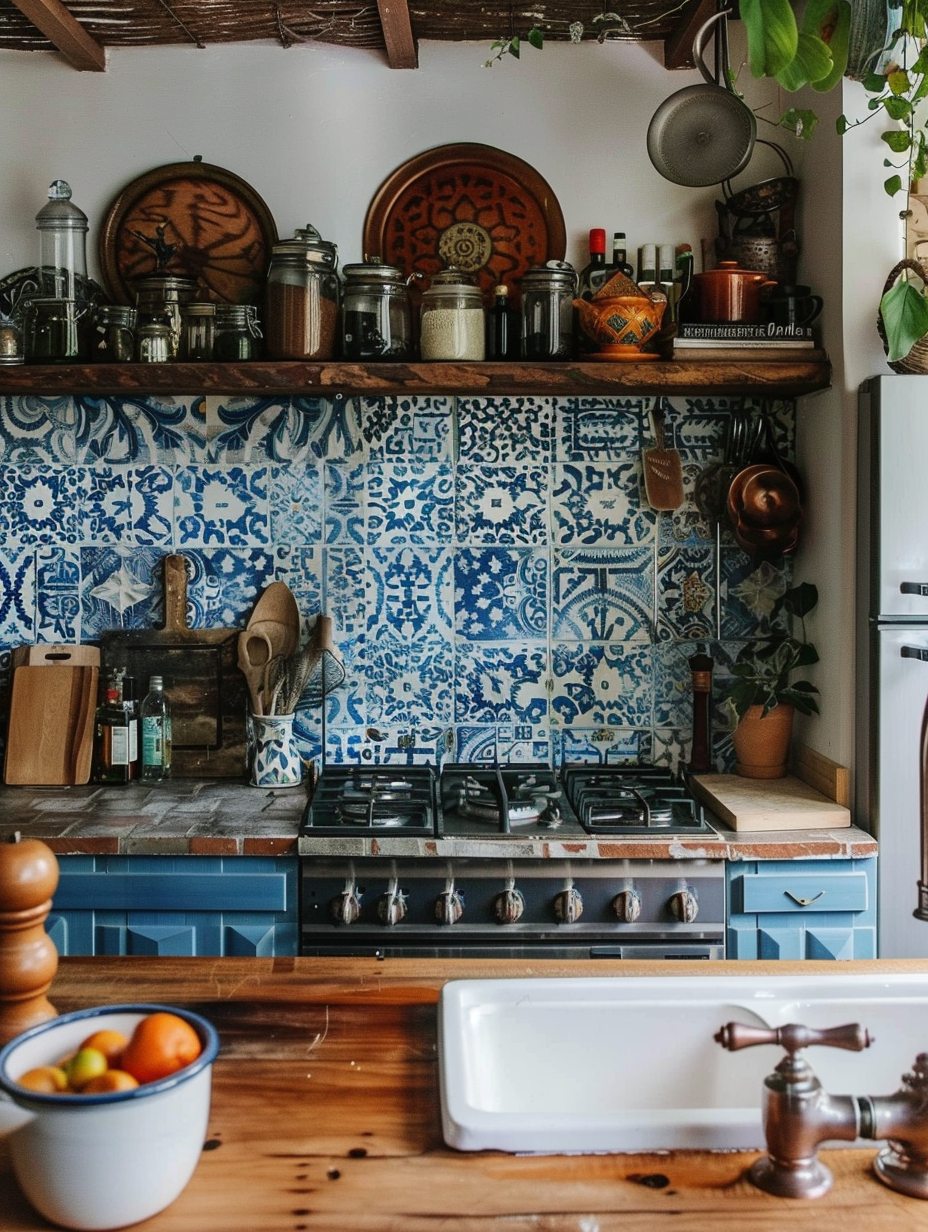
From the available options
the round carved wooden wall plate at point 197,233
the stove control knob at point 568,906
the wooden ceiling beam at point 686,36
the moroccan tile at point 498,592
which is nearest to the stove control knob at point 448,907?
the stove control knob at point 568,906

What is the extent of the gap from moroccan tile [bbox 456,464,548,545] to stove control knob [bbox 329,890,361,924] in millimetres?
1025

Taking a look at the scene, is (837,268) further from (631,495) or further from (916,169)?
(631,495)

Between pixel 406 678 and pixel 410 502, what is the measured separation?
1.53ft

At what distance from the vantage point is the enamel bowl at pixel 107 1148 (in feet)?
3.11

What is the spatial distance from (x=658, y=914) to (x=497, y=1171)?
4.64ft

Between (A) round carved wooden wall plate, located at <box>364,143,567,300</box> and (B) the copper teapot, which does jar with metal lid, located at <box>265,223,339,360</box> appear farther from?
(B) the copper teapot

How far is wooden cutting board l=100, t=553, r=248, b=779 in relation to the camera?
300 cm

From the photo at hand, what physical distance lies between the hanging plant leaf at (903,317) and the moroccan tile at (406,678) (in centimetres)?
132

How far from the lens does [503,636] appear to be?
9.96 feet

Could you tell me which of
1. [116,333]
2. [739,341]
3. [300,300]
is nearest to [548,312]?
[739,341]

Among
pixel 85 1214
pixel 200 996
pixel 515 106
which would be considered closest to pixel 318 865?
pixel 200 996

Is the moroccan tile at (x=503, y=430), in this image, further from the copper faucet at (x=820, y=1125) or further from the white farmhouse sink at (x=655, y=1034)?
the copper faucet at (x=820, y=1125)

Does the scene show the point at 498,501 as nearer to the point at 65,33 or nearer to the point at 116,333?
the point at 116,333

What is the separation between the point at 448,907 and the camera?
2.40 metres
